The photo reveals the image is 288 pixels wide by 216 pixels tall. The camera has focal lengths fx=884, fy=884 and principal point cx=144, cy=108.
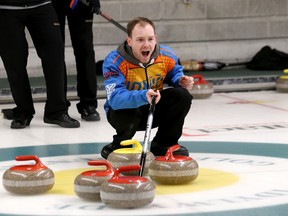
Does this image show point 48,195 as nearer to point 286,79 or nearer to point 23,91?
point 23,91

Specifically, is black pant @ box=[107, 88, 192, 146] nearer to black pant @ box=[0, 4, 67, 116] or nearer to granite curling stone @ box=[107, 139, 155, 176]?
granite curling stone @ box=[107, 139, 155, 176]

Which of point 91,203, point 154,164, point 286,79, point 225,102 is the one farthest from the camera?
point 286,79

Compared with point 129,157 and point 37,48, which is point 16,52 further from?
point 129,157

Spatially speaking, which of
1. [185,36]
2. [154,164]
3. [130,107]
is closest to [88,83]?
[130,107]

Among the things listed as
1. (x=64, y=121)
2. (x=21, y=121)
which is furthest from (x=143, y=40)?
(x=21, y=121)

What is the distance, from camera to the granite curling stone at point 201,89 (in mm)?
7551

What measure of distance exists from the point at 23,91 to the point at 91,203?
262 centimetres

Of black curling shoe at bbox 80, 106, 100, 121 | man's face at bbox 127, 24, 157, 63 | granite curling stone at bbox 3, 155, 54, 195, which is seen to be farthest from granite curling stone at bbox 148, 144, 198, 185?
black curling shoe at bbox 80, 106, 100, 121

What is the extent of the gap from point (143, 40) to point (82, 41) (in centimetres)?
196

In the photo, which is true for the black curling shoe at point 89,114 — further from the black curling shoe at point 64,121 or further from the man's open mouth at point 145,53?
the man's open mouth at point 145,53

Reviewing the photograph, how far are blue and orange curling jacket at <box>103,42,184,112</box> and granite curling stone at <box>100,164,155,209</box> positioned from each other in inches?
36.6

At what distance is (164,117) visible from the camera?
4.61 m

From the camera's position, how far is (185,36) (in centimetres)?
955

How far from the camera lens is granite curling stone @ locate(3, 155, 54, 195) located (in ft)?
12.0
